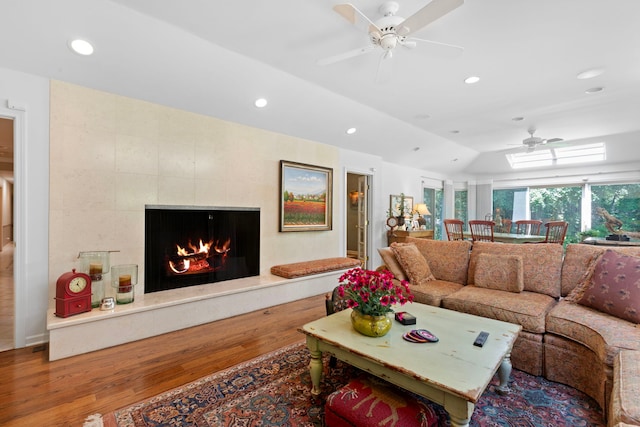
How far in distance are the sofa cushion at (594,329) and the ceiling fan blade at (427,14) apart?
7.39ft

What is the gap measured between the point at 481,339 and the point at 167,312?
9.07 feet

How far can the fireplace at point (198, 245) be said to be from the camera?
3.30 meters

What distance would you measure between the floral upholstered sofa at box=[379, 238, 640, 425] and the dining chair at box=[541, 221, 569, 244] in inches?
76.4

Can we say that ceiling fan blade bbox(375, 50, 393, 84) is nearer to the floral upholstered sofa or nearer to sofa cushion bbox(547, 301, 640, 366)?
the floral upholstered sofa

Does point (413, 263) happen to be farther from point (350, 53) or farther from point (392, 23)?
point (392, 23)

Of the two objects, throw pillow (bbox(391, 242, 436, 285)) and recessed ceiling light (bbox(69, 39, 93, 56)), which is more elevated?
recessed ceiling light (bbox(69, 39, 93, 56))

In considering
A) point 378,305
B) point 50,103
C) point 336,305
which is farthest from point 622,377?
point 50,103

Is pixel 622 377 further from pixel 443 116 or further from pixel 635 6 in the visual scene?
pixel 443 116

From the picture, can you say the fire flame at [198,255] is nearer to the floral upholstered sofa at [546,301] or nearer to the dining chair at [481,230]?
the floral upholstered sofa at [546,301]

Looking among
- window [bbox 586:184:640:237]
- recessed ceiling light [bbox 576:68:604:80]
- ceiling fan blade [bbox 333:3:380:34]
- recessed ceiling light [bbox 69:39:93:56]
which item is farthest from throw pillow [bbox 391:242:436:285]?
window [bbox 586:184:640:237]

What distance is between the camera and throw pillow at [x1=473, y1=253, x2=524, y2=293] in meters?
2.84

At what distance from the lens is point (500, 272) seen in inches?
115

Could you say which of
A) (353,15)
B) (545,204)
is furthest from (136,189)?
(545,204)

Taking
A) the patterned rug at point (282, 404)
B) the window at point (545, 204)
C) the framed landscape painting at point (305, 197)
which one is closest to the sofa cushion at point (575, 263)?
the patterned rug at point (282, 404)
